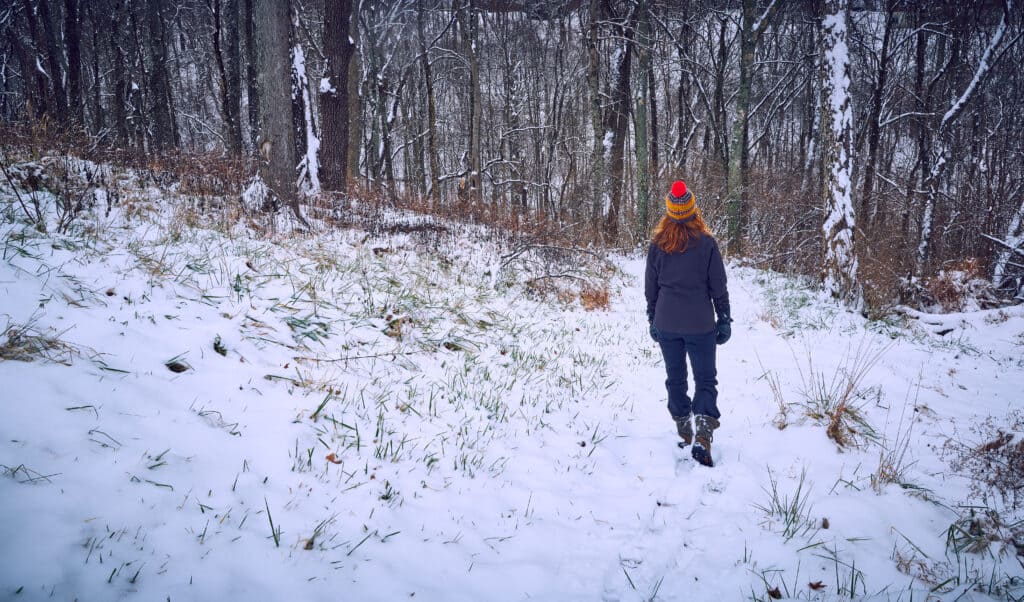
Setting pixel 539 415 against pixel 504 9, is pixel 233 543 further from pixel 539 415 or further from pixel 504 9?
pixel 504 9

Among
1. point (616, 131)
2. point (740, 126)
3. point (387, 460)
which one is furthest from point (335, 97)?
point (740, 126)

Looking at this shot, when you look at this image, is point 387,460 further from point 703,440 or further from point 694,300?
point 694,300

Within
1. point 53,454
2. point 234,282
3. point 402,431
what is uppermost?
point 234,282

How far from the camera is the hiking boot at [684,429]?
3667 mm

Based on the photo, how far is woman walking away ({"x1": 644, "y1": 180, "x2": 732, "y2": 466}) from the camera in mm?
3449

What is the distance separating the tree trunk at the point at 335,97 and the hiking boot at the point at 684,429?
959cm

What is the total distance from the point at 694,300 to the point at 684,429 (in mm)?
1162

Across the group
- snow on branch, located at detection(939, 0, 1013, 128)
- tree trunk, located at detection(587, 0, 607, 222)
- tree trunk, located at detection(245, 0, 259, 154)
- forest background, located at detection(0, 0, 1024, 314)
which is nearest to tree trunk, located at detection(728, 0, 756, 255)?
forest background, located at detection(0, 0, 1024, 314)

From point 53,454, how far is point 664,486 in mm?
3529

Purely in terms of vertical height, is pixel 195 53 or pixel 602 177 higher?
pixel 195 53

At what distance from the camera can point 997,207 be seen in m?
9.59

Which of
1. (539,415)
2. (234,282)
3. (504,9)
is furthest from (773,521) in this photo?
(504,9)

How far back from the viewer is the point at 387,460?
2.82 m

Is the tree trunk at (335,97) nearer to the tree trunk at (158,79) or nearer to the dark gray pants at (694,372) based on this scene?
the dark gray pants at (694,372)
